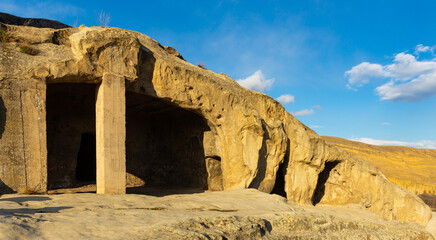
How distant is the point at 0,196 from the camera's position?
630cm

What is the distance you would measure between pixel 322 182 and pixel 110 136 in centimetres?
895

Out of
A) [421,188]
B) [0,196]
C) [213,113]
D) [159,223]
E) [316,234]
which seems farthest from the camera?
[421,188]

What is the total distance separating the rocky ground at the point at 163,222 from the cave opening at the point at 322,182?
6761 mm

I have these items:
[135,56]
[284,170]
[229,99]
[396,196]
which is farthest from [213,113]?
[396,196]

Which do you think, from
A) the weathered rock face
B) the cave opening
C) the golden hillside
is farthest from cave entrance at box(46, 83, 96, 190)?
the golden hillside

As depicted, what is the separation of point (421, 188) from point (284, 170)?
25.1m

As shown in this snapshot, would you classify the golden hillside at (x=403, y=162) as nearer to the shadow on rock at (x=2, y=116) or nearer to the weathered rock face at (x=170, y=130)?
the weathered rock face at (x=170, y=130)

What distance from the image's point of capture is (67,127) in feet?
37.8

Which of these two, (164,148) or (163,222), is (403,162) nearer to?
(164,148)

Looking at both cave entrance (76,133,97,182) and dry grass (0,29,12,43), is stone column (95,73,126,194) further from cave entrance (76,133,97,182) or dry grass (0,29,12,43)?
cave entrance (76,133,97,182)

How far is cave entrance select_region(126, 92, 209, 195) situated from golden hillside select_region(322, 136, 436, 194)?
25.3 m

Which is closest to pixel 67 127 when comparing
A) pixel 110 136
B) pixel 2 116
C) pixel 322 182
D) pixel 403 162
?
pixel 110 136

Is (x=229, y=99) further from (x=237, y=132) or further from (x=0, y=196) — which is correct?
(x=0, y=196)

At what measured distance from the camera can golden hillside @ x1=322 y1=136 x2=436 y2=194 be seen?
3297cm
